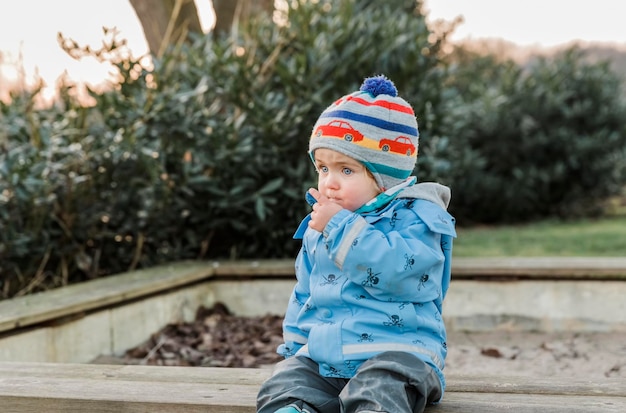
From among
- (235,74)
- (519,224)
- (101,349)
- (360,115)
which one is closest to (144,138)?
(235,74)

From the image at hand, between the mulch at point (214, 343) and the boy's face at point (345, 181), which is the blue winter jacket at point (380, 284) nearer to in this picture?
the boy's face at point (345, 181)

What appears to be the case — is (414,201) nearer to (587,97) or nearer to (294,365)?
(294,365)

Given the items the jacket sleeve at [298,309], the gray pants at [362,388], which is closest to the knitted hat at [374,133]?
the jacket sleeve at [298,309]

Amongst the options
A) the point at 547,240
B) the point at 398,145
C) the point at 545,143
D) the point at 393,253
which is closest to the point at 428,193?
the point at 398,145

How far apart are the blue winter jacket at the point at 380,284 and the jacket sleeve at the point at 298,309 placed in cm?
Answer: 6

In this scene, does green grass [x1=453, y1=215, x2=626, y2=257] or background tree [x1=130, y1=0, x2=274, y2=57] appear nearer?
background tree [x1=130, y1=0, x2=274, y2=57]

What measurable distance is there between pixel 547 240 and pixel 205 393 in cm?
661

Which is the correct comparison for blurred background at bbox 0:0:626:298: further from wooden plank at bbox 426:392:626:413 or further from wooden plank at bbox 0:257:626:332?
wooden plank at bbox 426:392:626:413

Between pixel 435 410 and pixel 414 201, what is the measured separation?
59 cm

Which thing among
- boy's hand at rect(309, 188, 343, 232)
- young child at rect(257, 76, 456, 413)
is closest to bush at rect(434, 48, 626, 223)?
young child at rect(257, 76, 456, 413)

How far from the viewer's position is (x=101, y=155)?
5.18m

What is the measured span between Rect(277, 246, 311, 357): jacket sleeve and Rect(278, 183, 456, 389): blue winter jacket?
6 cm

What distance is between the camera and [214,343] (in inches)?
177

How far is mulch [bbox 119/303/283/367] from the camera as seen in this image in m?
4.15
